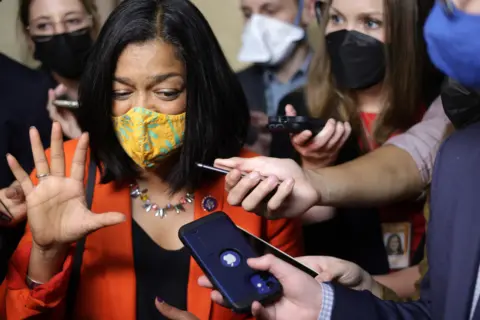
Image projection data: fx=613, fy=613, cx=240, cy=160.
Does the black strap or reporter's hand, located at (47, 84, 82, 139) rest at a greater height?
reporter's hand, located at (47, 84, 82, 139)

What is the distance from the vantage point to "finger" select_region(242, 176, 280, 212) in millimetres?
1145

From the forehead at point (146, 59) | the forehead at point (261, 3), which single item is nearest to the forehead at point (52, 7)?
the forehead at point (261, 3)

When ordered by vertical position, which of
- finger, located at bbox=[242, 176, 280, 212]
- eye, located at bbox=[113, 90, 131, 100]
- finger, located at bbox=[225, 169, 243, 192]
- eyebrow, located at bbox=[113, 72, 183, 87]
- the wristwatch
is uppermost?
eyebrow, located at bbox=[113, 72, 183, 87]

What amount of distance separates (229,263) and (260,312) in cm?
10

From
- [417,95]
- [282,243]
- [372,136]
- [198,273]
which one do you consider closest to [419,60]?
[417,95]

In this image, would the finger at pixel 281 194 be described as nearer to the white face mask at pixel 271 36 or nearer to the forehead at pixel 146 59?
the forehead at pixel 146 59

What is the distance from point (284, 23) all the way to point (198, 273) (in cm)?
105

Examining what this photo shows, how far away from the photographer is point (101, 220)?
3.74 feet

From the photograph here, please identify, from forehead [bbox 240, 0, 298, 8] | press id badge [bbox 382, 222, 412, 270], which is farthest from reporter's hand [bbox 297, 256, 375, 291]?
forehead [bbox 240, 0, 298, 8]

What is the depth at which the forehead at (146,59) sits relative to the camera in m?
1.27

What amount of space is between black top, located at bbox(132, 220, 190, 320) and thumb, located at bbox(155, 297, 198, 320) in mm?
107

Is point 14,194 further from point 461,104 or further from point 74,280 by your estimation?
point 461,104

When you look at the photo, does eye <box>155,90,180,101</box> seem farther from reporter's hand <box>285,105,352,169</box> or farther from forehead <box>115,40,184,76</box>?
reporter's hand <box>285,105,352,169</box>

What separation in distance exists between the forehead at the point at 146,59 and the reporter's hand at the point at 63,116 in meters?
0.59
